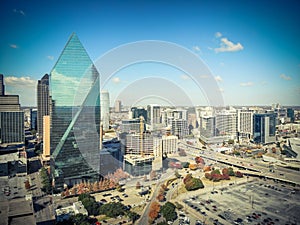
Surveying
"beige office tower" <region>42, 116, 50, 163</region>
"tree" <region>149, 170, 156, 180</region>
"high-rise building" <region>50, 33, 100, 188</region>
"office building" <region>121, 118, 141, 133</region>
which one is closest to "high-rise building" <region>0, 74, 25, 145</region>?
"beige office tower" <region>42, 116, 50, 163</region>

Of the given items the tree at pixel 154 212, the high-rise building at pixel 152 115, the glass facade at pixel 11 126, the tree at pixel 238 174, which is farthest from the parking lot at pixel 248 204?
the glass facade at pixel 11 126

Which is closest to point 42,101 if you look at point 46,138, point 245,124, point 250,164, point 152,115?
point 46,138

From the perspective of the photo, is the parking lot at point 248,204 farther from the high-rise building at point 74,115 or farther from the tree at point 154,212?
the high-rise building at point 74,115

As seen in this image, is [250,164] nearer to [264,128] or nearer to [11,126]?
[264,128]

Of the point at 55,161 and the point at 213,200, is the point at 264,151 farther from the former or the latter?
the point at 55,161

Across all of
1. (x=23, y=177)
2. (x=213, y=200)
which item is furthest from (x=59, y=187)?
(x=213, y=200)

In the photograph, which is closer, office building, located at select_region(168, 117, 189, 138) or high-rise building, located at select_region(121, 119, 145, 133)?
high-rise building, located at select_region(121, 119, 145, 133)

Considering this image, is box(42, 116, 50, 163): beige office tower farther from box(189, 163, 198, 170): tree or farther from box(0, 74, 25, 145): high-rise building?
box(189, 163, 198, 170): tree
